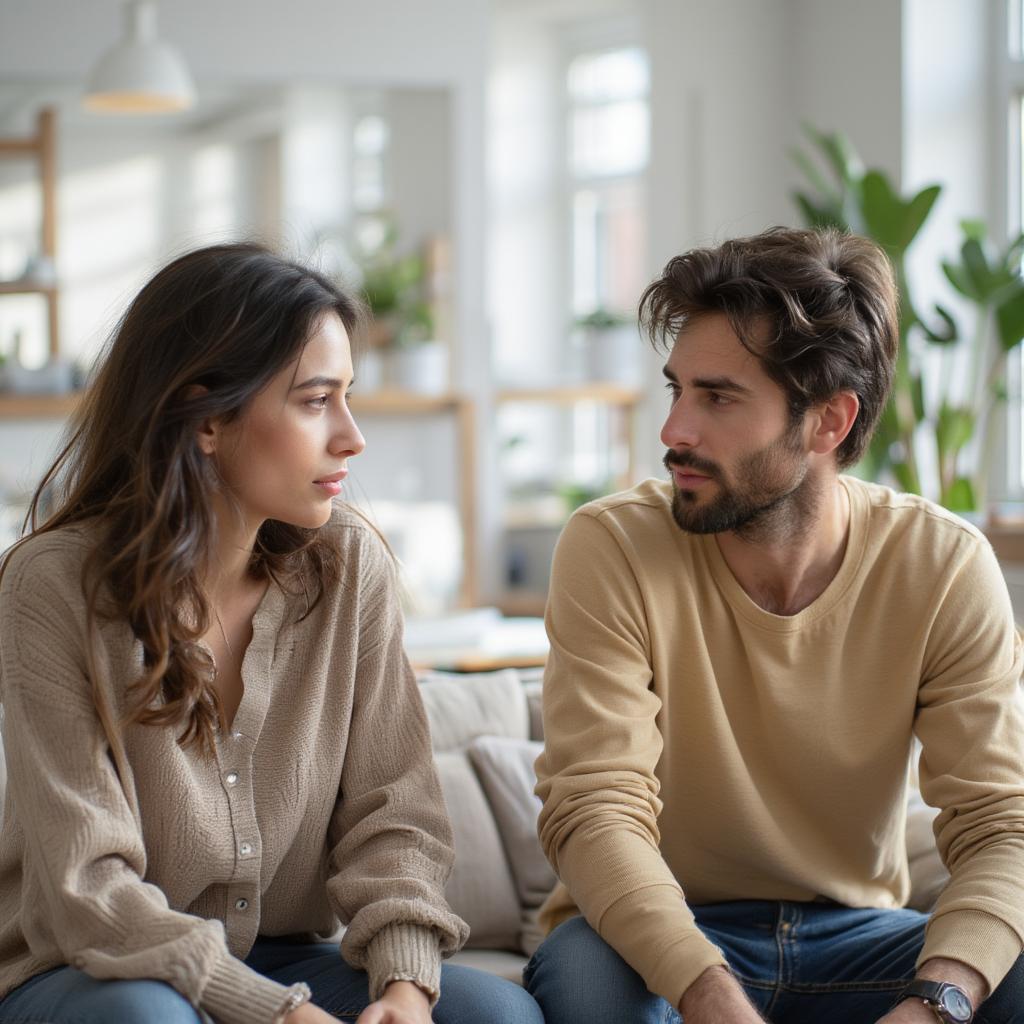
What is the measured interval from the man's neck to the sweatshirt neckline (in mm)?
14

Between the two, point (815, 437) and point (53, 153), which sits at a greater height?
point (53, 153)

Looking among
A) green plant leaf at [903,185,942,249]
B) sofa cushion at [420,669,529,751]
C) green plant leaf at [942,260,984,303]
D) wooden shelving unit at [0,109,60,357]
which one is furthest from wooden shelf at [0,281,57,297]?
sofa cushion at [420,669,529,751]

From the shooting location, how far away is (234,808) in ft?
5.29

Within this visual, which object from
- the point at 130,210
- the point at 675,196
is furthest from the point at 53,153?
the point at 675,196

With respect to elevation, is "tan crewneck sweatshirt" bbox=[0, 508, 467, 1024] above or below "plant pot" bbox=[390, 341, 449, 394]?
below

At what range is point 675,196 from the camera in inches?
229

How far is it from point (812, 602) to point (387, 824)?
1.98 ft

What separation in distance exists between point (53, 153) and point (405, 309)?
147cm

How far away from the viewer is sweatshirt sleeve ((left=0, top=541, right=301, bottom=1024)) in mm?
1440

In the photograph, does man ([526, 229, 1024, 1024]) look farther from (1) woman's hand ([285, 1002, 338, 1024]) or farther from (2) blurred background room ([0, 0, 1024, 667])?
(2) blurred background room ([0, 0, 1024, 667])

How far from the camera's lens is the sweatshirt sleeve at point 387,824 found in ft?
5.26

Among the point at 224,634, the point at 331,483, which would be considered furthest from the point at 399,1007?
the point at 331,483

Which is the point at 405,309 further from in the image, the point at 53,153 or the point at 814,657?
the point at 814,657

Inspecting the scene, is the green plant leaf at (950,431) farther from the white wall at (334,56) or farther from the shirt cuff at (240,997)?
the shirt cuff at (240,997)
